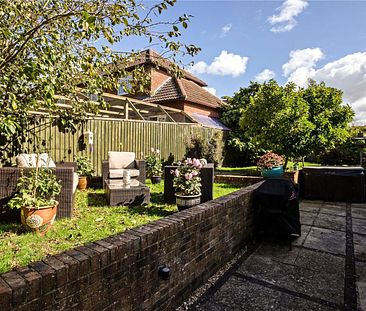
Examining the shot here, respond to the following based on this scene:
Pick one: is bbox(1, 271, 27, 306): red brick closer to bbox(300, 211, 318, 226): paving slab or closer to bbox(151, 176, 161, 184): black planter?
bbox(300, 211, 318, 226): paving slab

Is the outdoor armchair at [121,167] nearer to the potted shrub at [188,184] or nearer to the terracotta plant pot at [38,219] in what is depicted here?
the potted shrub at [188,184]

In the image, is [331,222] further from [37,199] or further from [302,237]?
[37,199]

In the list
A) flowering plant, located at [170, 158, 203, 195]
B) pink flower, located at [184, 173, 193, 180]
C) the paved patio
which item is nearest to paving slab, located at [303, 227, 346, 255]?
the paved patio

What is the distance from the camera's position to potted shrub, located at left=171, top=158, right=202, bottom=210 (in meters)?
5.48

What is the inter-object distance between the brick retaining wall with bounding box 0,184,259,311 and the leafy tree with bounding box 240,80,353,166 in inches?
328

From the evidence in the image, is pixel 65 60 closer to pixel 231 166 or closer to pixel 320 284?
pixel 320 284

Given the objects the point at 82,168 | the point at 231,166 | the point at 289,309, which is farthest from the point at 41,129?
the point at 231,166

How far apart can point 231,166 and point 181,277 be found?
1492 cm

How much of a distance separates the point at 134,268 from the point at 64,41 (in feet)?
14.0

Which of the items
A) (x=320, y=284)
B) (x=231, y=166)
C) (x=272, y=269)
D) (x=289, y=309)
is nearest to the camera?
(x=289, y=309)

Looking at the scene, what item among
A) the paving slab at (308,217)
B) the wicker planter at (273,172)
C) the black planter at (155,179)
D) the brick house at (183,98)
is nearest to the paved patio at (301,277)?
the paving slab at (308,217)

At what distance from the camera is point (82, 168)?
8625mm

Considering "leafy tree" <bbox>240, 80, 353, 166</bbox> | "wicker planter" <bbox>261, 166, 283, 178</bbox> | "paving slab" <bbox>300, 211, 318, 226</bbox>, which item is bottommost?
"paving slab" <bbox>300, 211, 318, 226</bbox>

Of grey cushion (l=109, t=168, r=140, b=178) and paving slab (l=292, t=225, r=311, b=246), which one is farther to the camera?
grey cushion (l=109, t=168, r=140, b=178)
